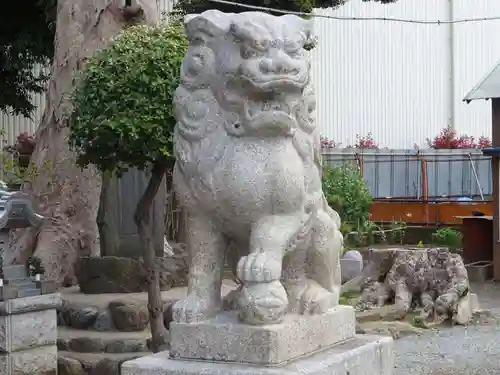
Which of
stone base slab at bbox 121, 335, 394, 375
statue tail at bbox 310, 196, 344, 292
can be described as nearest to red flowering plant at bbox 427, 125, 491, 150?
stone base slab at bbox 121, 335, 394, 375

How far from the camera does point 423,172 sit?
19094 millimetres

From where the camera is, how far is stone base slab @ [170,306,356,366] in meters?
3.70

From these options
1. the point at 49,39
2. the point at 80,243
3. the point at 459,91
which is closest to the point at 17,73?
the point at 49,39

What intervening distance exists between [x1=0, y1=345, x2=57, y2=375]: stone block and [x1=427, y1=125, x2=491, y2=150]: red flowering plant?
48.0ft

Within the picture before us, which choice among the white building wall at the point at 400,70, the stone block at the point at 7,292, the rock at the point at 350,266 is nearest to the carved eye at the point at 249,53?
the stone block at the point at 7,292

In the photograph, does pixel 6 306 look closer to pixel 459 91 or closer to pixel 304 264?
pixel 304 264

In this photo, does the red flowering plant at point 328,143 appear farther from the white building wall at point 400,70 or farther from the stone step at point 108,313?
the stone step at point 108,313

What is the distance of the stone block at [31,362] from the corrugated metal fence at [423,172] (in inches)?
479

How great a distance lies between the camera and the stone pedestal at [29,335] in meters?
6.41

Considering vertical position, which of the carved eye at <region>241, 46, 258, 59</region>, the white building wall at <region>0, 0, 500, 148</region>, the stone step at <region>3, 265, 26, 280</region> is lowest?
the stone step at <region>3, 265, 26, 280</region>

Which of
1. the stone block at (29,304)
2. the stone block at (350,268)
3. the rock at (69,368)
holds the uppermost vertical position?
the stone block at (29,304)

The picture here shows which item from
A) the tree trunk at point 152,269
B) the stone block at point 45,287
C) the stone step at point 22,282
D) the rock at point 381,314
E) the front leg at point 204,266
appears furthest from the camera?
the rock at point 381,314

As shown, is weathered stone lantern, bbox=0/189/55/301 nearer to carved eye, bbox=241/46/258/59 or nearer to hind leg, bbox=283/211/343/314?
hind leg, bbox=283/211/343/314

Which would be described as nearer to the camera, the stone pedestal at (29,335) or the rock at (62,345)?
the stone pedestal at (29,335)
